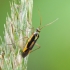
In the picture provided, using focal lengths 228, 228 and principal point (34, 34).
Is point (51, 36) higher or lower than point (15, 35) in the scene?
lower

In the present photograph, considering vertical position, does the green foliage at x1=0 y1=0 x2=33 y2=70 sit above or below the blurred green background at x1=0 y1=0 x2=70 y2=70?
above

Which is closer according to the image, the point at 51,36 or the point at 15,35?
the point at 15,35

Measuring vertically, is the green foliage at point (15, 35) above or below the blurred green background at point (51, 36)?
above

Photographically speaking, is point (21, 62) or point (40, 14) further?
point (40, 14)

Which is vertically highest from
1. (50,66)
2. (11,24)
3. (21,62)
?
(11,24)

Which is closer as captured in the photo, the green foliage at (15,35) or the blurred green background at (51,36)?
the green foliage at (15,35)

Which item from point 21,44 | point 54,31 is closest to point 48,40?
point 54,31

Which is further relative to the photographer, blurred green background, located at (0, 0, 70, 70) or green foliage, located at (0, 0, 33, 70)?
blurred green background, located at (0, 0, 70, 70)

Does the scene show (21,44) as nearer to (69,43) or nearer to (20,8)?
(20,8)
